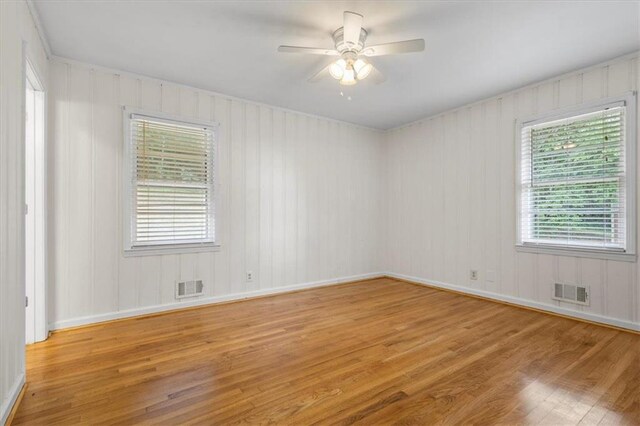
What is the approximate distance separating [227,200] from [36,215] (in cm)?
184

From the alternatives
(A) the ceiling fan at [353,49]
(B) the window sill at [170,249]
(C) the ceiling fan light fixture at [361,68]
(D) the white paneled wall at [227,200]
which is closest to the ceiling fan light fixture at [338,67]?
(A) the ceiling fan at [353,49]

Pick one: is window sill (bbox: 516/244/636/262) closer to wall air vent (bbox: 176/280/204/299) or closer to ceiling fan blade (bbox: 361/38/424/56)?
ceiling fan blade (bbox: 361/38/424/56)

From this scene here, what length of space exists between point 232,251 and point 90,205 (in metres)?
1.61

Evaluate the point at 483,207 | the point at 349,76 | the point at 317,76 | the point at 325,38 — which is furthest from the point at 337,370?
the point at 483,207

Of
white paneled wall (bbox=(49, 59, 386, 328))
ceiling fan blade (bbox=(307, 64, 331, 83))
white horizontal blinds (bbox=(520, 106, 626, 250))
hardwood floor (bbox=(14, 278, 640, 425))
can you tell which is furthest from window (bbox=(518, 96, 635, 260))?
ceiling fan blade (bbox=(307, 64, 331, 83))

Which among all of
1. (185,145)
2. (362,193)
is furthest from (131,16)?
(362,193)

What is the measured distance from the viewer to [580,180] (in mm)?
3279

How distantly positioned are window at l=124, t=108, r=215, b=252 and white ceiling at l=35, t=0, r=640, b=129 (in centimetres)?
58

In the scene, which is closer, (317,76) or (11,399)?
(11,399)

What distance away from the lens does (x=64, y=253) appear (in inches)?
119

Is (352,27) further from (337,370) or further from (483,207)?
(483,207)

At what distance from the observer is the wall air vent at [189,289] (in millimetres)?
3621

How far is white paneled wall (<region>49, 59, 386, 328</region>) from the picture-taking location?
10.0 feet

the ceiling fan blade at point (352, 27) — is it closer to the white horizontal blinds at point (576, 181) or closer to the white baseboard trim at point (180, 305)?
the white horizontal blinds at point (576, 181)
